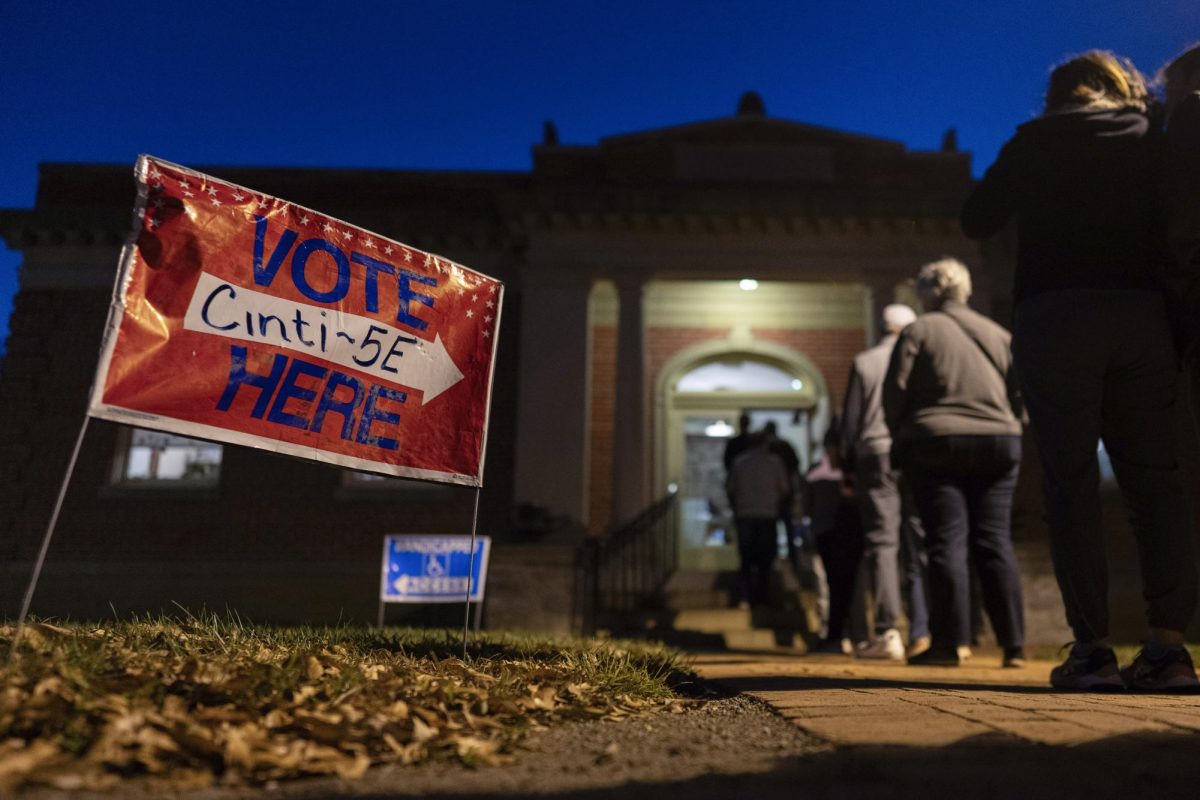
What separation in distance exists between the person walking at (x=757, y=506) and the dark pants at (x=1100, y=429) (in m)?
4.78

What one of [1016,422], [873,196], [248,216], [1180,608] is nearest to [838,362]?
[873,196]

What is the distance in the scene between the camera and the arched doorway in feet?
44.2

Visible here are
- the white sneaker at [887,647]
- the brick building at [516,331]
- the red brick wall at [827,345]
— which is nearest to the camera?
the white sneaker at [887,647]

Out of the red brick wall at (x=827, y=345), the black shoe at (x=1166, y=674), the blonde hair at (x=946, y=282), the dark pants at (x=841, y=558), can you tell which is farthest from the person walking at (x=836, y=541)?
the red brick wall at (x=827, y=345)

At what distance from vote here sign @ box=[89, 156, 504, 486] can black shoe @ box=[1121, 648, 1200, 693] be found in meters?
2.28

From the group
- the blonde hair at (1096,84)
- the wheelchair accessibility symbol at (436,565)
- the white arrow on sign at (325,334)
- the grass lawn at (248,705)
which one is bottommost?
the grass lawn at (248,705)

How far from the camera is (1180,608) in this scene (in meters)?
2.66

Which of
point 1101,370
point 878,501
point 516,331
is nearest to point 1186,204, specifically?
point 1101,370

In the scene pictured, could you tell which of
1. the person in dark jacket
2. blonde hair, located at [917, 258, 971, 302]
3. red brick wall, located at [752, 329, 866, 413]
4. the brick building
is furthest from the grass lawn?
red brick wall, located at [752, 329, 866, 413]

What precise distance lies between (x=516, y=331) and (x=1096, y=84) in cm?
998

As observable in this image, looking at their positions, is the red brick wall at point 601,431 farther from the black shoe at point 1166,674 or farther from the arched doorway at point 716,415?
the black shoe at point 1166,674

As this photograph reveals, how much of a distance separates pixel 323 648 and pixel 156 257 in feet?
4.19

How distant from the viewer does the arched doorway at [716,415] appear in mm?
13469

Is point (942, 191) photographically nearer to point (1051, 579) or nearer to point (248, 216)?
point (1051, 579)
